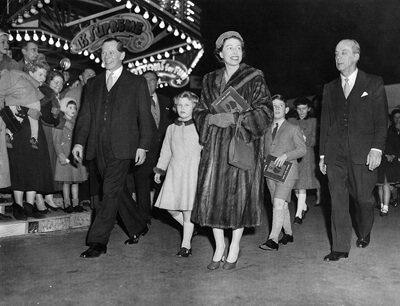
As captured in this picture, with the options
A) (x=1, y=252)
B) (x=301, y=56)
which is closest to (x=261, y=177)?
(x=1, y=252)

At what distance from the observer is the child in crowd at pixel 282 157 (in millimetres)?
5203

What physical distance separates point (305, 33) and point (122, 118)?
36.5 ft

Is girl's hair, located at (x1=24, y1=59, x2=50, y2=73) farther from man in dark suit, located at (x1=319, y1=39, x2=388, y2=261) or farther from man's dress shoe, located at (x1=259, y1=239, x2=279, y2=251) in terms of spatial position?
man in dark suit, located at (x1=319, y1=39, x2=388, y2=261)

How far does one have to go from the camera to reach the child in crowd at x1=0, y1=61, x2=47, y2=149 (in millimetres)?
5570

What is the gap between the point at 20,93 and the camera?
224 inches

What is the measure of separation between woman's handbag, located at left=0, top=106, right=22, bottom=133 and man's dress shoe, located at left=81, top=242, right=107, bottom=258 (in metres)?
1.82

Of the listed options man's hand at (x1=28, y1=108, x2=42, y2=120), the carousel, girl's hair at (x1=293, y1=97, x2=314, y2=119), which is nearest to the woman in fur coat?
man's hand at (x1=28, y1=108, x2=42, y2=120)

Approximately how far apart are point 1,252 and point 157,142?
2.54 metres

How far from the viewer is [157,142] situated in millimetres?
6703

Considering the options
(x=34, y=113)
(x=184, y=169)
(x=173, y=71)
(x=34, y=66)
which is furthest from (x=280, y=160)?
(x=173, y=71)

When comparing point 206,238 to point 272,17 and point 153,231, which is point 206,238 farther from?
point 272,17

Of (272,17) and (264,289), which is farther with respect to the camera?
(272,17)

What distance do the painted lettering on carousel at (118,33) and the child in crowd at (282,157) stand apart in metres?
5.74

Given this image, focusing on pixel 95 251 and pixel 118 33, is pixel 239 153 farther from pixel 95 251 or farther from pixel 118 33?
pixel 118 33
